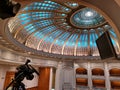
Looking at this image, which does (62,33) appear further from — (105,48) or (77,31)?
(105,48)

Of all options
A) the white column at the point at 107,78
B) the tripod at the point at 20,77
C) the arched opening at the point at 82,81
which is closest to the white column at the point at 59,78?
the arched opening at the point at 82,81

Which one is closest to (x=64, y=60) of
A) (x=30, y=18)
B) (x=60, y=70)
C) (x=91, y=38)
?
(x=60, y=70)

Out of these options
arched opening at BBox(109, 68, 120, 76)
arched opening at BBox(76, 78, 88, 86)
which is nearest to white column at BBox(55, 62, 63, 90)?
arched opening at BBox(76, 78, 88, 86)

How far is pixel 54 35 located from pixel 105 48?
10416 millimetres

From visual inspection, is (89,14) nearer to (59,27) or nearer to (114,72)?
(59,27)

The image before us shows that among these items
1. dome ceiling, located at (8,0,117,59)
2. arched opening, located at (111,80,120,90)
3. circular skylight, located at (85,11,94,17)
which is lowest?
arched opening, located at (111,80,120,90)

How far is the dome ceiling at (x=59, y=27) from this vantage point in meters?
7.97

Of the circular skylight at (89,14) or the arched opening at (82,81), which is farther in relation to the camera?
the arched opening at (82,81)

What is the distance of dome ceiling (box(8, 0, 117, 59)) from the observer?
7966mm

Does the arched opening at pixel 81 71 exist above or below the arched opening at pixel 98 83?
above

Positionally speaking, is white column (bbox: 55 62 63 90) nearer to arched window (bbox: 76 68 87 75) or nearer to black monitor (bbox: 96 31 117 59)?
arched window (bbox: 76 68 87 75)

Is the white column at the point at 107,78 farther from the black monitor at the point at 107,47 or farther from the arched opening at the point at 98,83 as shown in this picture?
the black monitor at the point at 107,47

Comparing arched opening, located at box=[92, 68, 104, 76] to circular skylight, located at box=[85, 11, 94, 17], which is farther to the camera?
arched opening, located at box=[92, 68, 104, 76]

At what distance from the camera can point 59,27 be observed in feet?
37.8
